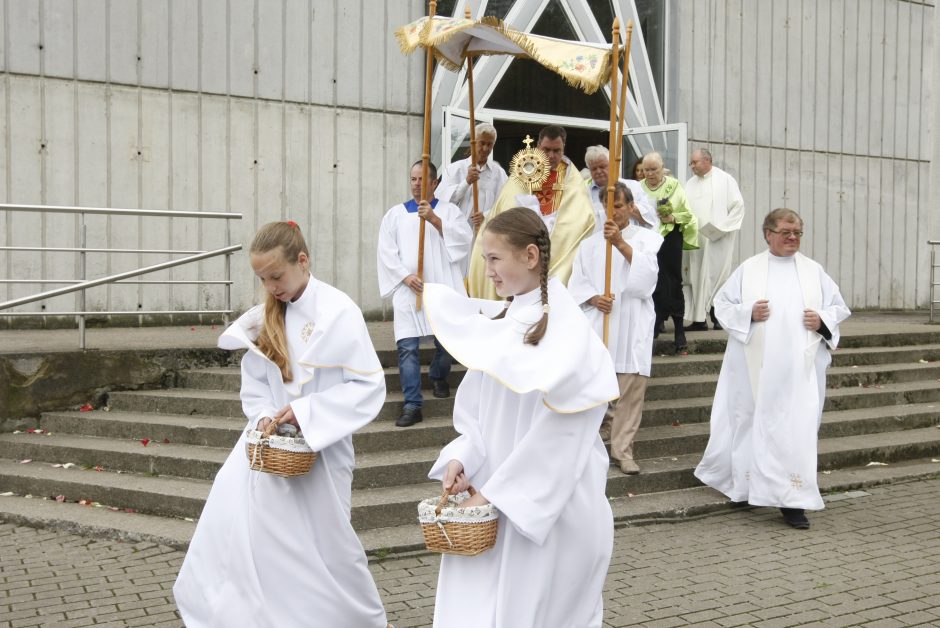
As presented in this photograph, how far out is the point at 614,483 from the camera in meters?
7.43

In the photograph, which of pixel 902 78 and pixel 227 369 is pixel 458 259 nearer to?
pixel 227 369

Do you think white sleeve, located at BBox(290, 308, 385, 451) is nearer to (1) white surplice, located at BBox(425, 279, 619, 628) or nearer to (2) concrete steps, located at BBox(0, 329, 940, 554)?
(1) white surplice, located at BBox(425, 279, 619, 628)

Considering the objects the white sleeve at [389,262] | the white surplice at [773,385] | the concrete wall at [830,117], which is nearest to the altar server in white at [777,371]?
the white surplice at [773,385]

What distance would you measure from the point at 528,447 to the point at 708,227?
→ 8.50 m

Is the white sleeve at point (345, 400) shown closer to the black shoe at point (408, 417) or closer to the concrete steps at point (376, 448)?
the concrete steps at point (376, 448)

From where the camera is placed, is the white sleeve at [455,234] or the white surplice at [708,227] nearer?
the white sleeve at [455,234]

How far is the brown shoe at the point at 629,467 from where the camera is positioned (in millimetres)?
7539

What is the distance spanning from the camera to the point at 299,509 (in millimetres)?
4395

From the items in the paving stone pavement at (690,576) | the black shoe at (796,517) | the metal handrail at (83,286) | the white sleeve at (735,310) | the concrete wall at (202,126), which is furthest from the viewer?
the concrete wall at (202,126)

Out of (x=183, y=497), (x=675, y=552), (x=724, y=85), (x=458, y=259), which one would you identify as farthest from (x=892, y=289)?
(x=183, y=497)

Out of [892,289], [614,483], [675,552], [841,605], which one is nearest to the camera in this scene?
[841,605]

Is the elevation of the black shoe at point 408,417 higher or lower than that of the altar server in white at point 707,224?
lower

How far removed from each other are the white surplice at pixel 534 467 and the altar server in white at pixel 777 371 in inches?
154

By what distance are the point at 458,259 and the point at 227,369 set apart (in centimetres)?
217
